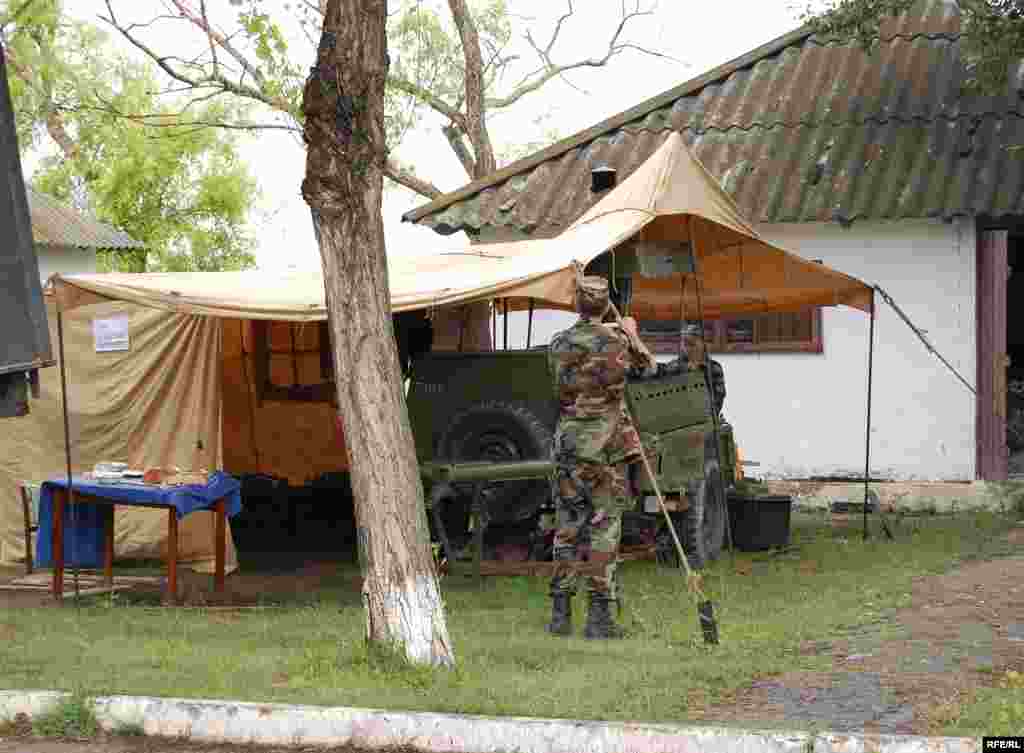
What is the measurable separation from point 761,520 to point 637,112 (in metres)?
5.81

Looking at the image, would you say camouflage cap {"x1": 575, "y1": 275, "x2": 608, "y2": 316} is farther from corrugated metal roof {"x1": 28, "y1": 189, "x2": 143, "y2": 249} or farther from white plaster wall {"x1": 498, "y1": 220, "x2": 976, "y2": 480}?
corrugated metal roof {"x1": 28, "y1": 189, "x2": 143, "y2": 249}

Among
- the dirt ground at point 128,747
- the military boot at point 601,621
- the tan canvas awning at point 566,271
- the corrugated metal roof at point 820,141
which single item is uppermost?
the corrugated metal roof at point 820,141

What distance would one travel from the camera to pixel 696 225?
12727 mm

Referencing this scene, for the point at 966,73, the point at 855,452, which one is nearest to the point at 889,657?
the point at 855,452

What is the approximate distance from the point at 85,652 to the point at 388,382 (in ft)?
7.74

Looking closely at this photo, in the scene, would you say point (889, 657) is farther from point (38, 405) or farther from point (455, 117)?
point (455, 117)

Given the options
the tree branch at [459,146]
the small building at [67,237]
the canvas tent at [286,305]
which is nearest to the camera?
the canvas tent at [286,305]

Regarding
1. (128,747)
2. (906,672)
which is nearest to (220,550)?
(128,747)

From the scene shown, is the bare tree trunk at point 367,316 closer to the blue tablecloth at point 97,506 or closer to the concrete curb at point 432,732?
the concrete curb at point 432,732

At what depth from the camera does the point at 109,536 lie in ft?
38.1

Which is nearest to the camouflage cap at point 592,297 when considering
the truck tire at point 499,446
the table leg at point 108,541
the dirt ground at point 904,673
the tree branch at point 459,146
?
the dirt ground at point 904,673

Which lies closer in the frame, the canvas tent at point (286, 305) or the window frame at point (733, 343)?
the canvas tent at point (286, 305)

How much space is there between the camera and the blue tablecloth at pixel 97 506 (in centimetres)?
1094

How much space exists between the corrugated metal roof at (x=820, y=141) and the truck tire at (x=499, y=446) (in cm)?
442
